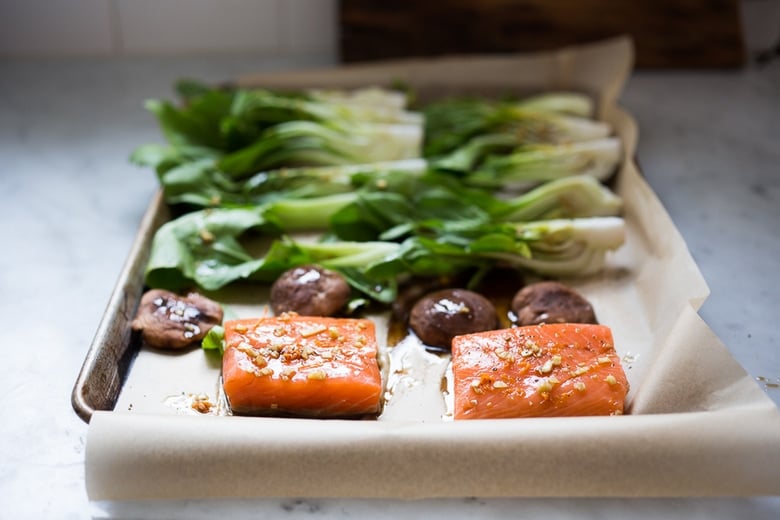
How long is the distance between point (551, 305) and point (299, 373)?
2.18ft

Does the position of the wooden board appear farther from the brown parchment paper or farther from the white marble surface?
the brown parchment paper

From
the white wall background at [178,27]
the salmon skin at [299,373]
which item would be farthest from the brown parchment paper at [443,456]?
the white wall background at [178,27]

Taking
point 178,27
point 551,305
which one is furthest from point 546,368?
point 178,27

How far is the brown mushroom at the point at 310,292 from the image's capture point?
198 cm

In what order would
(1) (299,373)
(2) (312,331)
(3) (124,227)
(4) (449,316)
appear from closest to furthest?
1. (1) (299,373)
2. (2) (312,331)
3. (4) (449,316)
4. (3) (124,227)

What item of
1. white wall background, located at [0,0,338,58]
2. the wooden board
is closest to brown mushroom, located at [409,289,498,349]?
the wooden board

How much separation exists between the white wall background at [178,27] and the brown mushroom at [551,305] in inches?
60.7

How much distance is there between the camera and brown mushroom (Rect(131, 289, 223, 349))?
1884 millimetres

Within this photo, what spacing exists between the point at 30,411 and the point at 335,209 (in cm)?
101

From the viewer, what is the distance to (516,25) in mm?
3184

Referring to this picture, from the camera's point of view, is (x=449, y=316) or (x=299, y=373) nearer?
(x=299, y=373)

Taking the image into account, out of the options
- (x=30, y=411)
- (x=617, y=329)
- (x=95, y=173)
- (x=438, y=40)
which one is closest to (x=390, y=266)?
(x=617, y=329)

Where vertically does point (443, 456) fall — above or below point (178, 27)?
below

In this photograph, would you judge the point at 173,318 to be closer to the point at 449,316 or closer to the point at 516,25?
the point at 449,316
